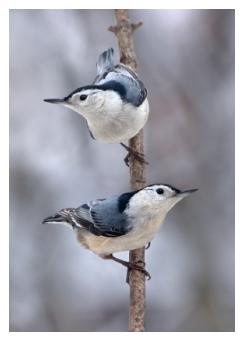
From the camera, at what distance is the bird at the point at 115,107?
1.31 meters

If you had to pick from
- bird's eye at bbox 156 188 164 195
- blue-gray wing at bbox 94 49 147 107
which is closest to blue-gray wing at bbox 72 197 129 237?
bird's eye at bbox 156 188 164 195

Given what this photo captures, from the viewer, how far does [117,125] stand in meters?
1.33

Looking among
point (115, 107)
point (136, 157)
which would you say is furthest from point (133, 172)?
point (115, 107)

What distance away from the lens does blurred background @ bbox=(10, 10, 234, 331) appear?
137 centimetres

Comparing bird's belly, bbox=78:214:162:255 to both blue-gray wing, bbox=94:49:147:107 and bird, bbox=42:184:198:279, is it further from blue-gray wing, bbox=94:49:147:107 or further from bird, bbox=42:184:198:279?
blue-gray wing, bbox=94:49:147:107

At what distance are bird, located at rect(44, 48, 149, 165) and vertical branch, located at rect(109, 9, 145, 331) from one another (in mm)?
20

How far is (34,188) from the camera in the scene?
1.40 m

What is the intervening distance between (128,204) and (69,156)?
185 millimetres

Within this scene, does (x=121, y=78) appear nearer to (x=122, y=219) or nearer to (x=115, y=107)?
(x=115, y=107)

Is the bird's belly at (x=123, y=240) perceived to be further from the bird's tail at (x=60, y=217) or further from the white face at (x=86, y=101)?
the white face at (x=86, y=101)

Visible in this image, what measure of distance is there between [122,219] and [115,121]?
0.66 feet

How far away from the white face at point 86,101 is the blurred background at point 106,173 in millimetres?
76

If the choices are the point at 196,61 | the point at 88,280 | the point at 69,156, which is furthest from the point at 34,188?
the point at 196,61
